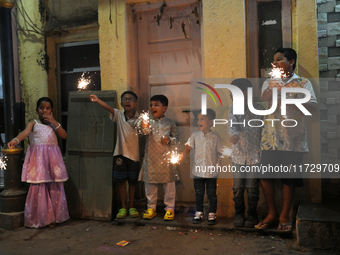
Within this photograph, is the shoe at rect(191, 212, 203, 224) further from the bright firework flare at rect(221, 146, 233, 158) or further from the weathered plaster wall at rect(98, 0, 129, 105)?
the weathered plaster wall at rect(98, 0, 129, 105)

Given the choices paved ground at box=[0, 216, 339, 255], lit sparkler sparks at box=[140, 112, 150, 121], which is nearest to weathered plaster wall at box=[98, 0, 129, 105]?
lit sparkler sparks at box=[140, 112, 150, 121]

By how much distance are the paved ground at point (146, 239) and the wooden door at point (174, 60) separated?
2.82ft

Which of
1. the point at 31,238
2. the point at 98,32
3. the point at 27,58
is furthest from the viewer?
the point at 27,58

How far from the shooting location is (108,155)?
458cm

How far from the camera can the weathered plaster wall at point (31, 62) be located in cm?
554

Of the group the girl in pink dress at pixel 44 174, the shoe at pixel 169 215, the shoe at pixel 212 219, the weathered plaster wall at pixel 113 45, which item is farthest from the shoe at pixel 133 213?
the weathered plaster wall at pixel 113 45

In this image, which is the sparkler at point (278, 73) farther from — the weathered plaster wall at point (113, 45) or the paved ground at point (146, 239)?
the weathered plaster wall at point (113, 45)

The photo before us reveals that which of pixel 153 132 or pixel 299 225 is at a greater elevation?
pixel 153 132

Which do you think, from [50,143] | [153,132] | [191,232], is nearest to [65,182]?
[50,143]

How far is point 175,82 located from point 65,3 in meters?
2.57

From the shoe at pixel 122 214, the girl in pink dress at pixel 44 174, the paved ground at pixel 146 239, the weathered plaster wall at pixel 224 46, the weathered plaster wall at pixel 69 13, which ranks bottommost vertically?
the paved ground at pixel 146 239

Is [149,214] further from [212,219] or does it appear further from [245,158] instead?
[245,158]

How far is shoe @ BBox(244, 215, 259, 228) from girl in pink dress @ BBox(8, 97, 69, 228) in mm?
2562

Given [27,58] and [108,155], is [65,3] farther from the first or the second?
[108,155]
